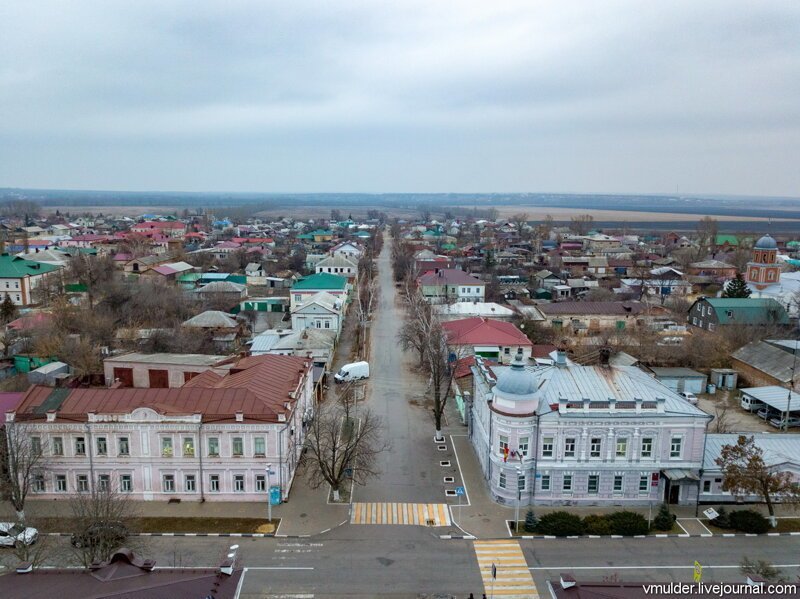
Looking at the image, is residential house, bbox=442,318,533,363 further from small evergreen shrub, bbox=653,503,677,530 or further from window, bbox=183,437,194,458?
window, bbox=183,437,194,458

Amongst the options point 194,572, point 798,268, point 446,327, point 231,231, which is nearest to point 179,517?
point 194,572

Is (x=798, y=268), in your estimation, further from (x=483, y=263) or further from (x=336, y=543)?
(x=336, y=543)

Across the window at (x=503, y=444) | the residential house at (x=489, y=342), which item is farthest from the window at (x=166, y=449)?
the residential house at (x=489, y=342)

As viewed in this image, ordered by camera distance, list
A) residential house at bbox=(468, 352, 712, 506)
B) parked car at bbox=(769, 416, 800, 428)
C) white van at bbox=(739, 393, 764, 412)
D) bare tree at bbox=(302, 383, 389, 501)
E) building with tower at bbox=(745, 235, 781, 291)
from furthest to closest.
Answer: building with tower at bbox=(745, 235, 781, 291)
white van at bbox=(739, 393, 764, 412)
parked car at bbox=(769, 416, 800, 428)
bare tree at bbox=(302, 383, 389, 501)
residential house at bbox=(468, 352, 712, 506)

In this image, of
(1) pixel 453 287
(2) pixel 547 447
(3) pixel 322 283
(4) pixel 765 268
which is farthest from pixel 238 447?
(4) pixel 765 268

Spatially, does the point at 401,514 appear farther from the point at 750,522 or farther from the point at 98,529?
the point at 750,522

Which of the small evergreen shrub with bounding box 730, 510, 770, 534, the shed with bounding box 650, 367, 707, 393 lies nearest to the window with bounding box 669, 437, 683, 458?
the small evergreen shrub with bounding box 730, 510, 770, 534
